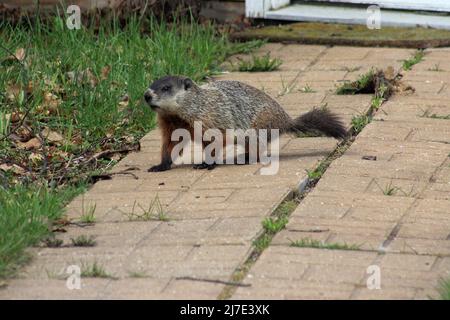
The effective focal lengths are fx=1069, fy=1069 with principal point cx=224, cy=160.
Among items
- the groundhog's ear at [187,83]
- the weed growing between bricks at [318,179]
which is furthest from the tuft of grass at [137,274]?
the groundhog's ear at [187,83]

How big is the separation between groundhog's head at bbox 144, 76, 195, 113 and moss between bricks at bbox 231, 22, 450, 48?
281 cm

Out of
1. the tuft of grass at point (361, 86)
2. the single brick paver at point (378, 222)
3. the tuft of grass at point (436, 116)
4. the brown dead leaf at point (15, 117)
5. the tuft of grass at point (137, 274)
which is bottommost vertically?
the tuft of grass at point (137, 274)

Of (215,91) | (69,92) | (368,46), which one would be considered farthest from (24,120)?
(368,46)

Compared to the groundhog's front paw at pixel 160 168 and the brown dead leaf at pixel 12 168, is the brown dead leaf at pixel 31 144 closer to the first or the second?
the brown dead leaf at pixel 12 168

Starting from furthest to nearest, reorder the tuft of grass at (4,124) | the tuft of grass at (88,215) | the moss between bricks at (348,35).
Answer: the moss between bricks at (348,35) → the tuft of grass at (4,124) → the tuft of grass at (88,215)

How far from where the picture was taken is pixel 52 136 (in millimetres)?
6723

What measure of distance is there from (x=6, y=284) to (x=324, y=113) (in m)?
2.53

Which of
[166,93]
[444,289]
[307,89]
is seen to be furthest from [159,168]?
[444,289]

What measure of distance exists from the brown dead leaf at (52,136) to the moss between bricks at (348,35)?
8.64ft

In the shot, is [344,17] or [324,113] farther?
[344,17]

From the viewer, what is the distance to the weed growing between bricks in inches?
184

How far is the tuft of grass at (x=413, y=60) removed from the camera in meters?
8.05
